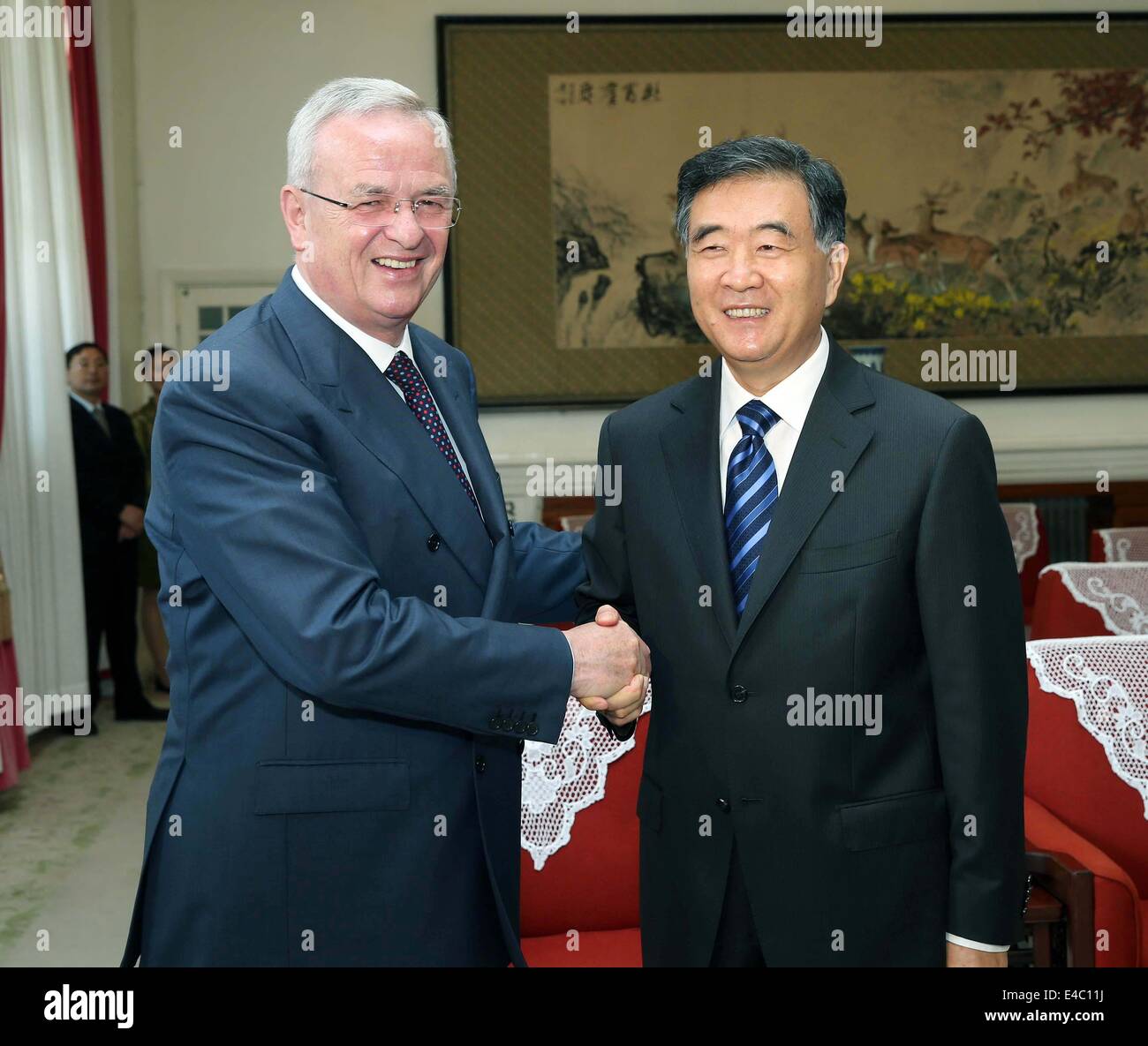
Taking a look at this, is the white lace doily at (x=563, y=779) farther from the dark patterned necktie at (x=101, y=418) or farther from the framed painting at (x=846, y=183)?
the framed painting at (x=846, y=183)

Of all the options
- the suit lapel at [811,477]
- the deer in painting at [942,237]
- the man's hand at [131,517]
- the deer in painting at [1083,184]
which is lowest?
the man's hand at [131,517]

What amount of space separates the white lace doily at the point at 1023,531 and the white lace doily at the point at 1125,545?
105 centimetres

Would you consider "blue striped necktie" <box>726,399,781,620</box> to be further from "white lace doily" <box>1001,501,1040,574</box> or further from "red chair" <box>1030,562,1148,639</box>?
"white lace doily" <box>1001,501,1040,574</box>

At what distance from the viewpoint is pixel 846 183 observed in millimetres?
7938

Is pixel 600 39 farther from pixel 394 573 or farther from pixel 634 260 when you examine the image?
pixel 394 573

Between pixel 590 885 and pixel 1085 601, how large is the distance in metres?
2.22

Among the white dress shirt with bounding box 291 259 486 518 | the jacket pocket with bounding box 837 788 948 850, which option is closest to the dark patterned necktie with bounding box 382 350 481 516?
the white dress shirt with bounding box 291 259 486 518

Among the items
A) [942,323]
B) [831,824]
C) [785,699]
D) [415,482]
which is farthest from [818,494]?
[942,323]

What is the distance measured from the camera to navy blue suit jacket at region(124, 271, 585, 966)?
5.60 ft

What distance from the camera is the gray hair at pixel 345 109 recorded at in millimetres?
1816

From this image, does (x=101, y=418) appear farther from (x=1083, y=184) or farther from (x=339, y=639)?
(x=1083, y=184)

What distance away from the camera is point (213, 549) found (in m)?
1.74

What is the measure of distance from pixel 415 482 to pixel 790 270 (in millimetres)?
616

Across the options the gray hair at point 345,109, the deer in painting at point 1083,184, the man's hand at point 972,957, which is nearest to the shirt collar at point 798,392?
the gray hair at point 345,109
